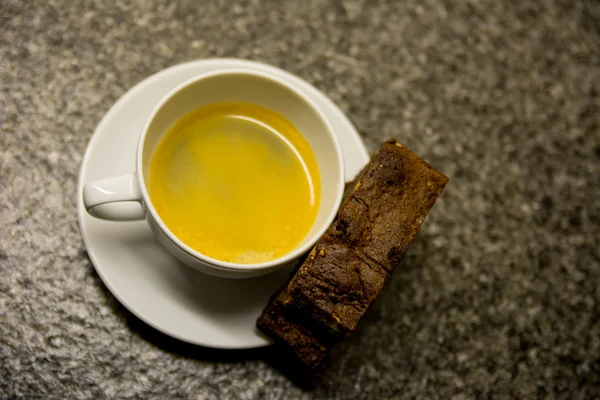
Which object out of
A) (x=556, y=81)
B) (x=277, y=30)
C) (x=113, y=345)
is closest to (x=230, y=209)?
(x=113, y=345)

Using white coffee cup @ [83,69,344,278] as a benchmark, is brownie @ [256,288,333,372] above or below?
below

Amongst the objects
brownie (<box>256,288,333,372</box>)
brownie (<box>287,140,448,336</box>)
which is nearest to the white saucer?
brownie (<box>256,288,333,372</box>)

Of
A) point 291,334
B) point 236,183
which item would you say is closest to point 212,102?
point 236,183

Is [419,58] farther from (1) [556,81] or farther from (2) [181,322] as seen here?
(2) [181,322]

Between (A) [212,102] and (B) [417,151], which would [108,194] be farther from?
(B) [417,151]

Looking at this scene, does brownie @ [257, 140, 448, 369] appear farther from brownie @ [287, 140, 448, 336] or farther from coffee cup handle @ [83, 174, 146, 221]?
coffee cup handle @ [83, 174, 146, 221]

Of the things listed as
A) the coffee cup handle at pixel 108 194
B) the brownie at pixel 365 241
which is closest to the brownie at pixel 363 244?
the brownie at pixel 365 241

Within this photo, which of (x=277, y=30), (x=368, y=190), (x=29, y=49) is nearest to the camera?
(x=368, y=190)
